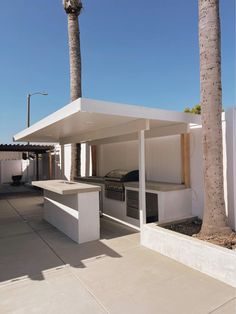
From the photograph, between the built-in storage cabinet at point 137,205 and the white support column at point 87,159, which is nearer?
the built-in storage cabinet at point 137,205

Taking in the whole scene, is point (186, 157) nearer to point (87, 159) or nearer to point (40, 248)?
point (40, 248)

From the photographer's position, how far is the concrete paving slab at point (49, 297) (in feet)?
8.77

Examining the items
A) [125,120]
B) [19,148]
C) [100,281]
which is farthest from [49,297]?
[19,148]

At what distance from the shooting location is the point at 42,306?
8.96ft

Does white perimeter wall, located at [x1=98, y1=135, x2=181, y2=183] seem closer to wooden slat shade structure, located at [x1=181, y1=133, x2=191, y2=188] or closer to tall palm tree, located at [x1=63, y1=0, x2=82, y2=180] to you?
wooden slat shade structure, located at [x1=181, y1=133, x2=191, y2=188]

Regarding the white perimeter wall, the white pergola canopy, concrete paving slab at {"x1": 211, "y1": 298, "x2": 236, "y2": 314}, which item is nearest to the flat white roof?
the white pergola canopy

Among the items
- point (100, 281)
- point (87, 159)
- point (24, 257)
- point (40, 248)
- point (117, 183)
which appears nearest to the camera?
point (100, 281)

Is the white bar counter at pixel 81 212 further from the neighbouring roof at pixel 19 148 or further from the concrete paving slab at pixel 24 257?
the neighbouring roof at pixel 19 148

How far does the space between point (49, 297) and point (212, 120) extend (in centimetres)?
375

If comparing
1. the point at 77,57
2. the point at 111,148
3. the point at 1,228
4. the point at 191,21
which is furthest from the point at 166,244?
the point at 191,21

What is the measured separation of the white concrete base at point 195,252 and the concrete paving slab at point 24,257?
5.90 feet

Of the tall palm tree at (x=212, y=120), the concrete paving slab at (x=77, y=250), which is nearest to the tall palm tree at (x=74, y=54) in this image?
the concrete paving slab at (x=77, y=250)

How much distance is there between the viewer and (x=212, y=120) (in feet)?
13.4

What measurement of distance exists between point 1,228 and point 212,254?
5.37 m
